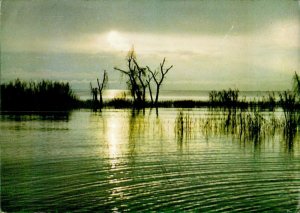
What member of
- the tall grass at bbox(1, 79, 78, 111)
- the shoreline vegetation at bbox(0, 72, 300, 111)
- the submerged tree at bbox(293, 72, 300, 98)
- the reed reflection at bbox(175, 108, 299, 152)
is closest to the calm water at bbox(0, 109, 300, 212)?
the reed reflection at bbox(175, 108, 299, 152)

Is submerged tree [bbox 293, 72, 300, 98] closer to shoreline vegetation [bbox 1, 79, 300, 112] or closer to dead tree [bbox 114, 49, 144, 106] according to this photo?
shoreline vegetation [bbox 1, 79, 300, 112]

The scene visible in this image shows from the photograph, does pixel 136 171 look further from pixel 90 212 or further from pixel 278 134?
pixel 278 134

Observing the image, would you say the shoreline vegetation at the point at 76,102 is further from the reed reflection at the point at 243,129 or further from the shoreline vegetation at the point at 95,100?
the reed reflection at the point at 243,129

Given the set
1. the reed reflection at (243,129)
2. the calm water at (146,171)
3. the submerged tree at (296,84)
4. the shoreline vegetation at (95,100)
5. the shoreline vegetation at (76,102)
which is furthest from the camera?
the shoreline vegetation at (76,102)

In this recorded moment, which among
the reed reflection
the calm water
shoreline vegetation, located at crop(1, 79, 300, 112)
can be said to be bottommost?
the calm water

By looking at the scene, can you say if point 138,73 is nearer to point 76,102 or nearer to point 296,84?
point 296,84

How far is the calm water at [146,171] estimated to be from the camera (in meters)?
4.13

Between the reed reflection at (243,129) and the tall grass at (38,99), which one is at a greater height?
the tall grass at (38,99)

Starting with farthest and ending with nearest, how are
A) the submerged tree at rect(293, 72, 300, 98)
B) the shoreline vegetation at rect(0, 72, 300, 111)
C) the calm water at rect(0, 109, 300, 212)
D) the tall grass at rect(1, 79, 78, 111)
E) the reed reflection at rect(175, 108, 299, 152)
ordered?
1. the tall grass at rect(1, 79, 78, 111)
2. the reed reflection at rect(175, 108, 299, 152)
3. the shoreline vegetation at rect(0, 72, 300, 111)
4. the submerged tree at rect(293, 72, 300, 98)
5. the calm water at rect(0, 109, 300, 212)

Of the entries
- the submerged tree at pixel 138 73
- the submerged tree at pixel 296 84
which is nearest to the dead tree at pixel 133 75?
the submerged tree at pixel 138 73

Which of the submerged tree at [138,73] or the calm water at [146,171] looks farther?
the submerged tree at [138,73]

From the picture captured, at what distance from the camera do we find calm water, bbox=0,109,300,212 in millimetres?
4129

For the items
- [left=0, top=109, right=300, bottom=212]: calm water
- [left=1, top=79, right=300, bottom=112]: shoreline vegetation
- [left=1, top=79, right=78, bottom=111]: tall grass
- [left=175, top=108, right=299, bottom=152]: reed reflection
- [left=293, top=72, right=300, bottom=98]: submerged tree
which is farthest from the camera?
[left=1, top=79, right=78, bottom=111]: tall grass

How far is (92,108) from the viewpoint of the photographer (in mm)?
11398
